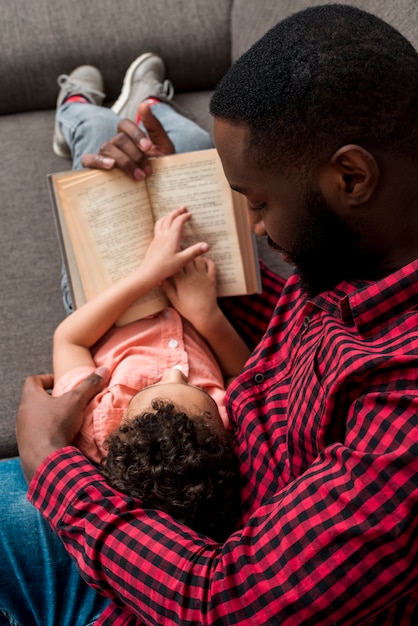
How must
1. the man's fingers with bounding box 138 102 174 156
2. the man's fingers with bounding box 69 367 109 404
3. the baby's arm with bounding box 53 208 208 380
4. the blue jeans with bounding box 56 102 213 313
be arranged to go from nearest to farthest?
the man's fingers with bounding box 69 367 109 404, the baby's arm with bounding box 53 208 208 380, the man's fingers with bounding box 138 102 174 156, the blue jeans with bounding box 56 102 213 313

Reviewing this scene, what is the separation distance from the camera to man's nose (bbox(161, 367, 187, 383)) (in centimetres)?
116

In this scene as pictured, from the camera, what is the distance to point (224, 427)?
3.74 ft

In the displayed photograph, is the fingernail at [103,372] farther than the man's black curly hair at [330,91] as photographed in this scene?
Yes

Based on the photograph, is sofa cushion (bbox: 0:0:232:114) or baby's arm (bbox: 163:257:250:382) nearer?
baby's arm (bbox: 163:257:250:382)

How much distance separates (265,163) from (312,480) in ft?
1.31

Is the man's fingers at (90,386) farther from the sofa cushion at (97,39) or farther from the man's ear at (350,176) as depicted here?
the sofa cushion at (97,39)

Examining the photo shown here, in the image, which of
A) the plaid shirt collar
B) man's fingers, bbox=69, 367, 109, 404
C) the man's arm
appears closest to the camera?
the man's arm

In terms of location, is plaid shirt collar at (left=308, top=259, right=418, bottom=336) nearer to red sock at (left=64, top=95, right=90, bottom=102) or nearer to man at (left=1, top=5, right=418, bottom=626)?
man at (left=1, top=5, right=418, bottom=626)

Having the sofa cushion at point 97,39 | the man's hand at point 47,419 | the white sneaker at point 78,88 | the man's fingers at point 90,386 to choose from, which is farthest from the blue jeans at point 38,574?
the sofa cushion at point 97,39

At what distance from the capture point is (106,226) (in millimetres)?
1292

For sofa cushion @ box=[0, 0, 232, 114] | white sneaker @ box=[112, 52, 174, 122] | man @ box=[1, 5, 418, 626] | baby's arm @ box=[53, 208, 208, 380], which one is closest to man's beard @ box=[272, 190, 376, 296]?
man @ box=[1, 5, 418, 626]

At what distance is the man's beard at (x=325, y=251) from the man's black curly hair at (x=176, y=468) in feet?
0.96

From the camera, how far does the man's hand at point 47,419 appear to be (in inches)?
41.7

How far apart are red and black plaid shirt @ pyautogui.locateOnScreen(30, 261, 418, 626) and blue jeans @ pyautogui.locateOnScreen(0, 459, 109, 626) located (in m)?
0.08
